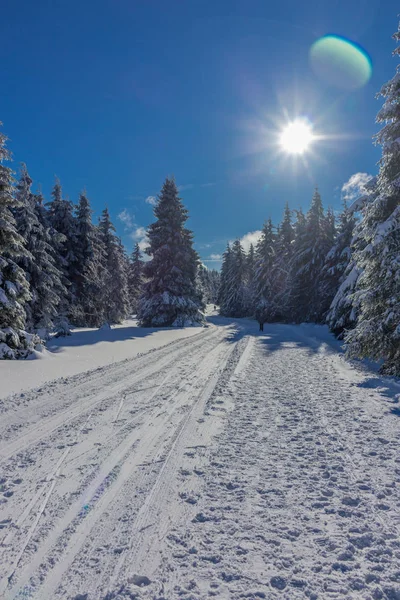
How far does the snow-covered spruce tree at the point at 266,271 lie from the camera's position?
126ft

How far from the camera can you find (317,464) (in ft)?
11.4

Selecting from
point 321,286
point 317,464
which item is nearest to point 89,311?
point 321,286

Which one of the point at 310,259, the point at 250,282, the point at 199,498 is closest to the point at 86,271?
the point at 310,259

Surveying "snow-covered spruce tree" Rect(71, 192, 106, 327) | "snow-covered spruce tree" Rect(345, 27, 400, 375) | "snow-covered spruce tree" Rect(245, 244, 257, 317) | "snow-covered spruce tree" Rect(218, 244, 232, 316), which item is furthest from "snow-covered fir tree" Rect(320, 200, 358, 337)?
"snow-covered spruce tree" Rect(218, 244, 232, 316)

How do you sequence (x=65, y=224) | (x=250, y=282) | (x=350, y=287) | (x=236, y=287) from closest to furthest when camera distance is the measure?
(x=350, y=287), (x=65, y=224), (x=250, y=282), (x=236, y=287)

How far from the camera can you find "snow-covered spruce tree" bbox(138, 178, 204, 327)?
24.0 meters

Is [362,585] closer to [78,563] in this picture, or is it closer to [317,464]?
[317,464]

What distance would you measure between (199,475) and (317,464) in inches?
53.8

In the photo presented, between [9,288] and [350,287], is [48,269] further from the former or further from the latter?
[350,287]

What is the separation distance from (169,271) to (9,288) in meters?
15.3

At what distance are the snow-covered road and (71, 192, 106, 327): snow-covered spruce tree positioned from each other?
63.3 ft

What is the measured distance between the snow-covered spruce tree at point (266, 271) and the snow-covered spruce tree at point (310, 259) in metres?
5.25

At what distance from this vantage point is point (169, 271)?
2448 cm

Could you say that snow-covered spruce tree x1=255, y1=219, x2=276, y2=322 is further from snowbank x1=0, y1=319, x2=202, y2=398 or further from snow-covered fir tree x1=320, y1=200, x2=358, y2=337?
snowbank x1=0, y1=319, x2=202, y2=398
